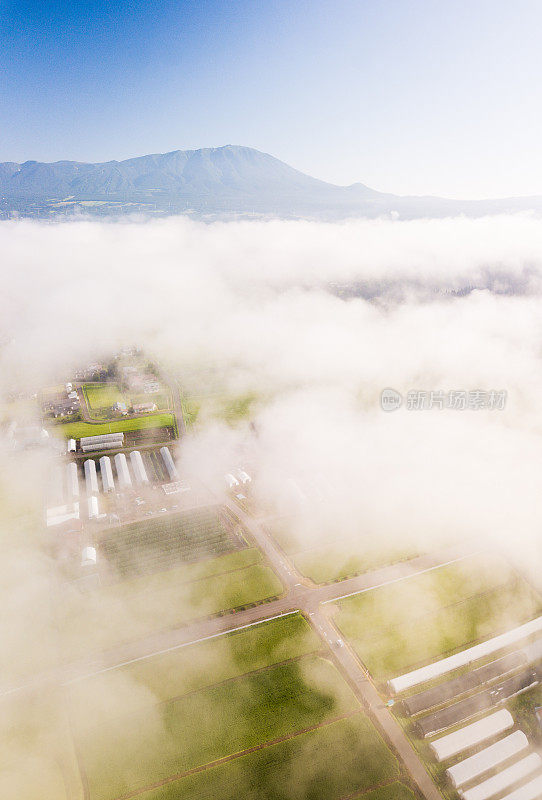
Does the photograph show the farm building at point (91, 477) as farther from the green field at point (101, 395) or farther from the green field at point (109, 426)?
the green field at point (101, 395)

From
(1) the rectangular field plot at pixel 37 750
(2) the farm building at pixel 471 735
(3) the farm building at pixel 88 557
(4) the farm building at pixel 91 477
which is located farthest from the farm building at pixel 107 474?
(2) the farm building at pixel 471 735

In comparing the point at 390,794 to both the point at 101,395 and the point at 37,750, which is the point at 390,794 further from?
the point at 101,395

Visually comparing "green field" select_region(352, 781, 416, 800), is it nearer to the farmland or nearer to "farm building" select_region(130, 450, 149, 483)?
"farm building" select_region(130, 450, 149, 483)


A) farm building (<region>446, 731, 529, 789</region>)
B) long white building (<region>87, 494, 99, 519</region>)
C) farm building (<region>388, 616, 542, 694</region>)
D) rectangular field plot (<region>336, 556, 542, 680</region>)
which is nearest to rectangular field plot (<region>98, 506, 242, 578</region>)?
long white building (<region>87, 494, 99, 519</region>)

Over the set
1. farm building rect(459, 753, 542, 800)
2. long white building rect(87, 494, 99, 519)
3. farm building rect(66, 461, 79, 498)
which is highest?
farm building rect(66, 461, 79, 498)

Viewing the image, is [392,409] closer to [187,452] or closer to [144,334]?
[187,452]

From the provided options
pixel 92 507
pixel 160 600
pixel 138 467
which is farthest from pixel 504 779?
pixel 138 467

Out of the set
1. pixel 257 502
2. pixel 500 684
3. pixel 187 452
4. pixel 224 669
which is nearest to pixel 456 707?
pixel 500 684
